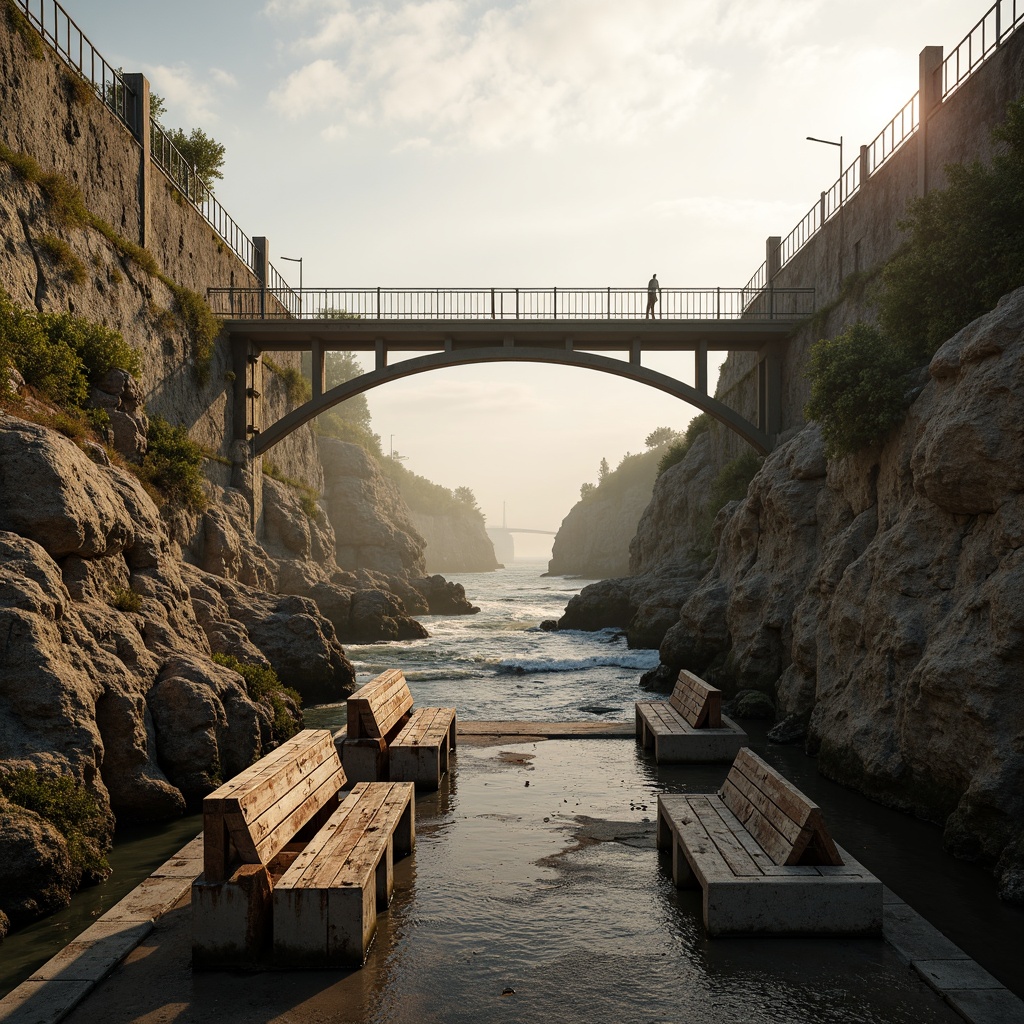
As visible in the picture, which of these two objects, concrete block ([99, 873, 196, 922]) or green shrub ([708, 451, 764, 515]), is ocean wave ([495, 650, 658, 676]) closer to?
green shrub ([708, 451, 764, 515])

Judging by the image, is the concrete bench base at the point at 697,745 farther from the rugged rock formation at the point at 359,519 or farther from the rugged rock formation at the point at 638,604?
the rugged rock formation at the point at 359,519

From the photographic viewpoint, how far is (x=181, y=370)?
22.2 m

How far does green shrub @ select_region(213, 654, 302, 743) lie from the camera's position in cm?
1095

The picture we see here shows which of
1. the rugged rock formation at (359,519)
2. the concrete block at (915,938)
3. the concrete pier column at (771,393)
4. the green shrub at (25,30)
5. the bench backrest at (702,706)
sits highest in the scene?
the green shrub at (25,30)

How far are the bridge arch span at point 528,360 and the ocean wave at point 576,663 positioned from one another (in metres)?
8.01

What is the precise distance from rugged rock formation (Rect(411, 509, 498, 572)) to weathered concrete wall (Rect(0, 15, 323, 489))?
8848 centimetres

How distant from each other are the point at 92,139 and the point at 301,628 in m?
11.1

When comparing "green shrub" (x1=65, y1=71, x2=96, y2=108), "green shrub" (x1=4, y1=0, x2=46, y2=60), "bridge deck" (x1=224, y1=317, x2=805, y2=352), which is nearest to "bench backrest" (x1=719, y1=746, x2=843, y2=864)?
"green shrub" (x1=4, y1=0, x2=46, y2=60)

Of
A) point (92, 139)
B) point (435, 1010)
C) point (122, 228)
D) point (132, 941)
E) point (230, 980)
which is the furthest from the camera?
point (122, 228)

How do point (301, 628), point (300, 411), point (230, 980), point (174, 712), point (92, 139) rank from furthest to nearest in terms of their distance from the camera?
point (300, 411)
point (92, 139)
point (301, 628)
point (174, 712)
point (230, 980)

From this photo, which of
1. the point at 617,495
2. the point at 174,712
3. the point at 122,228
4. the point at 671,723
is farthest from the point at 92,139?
the point at 617,495

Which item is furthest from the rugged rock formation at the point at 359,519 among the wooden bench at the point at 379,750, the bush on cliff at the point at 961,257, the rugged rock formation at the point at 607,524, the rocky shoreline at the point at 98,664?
the rugged rock formation at the point at 607,524

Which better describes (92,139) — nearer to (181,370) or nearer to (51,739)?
(181,370)

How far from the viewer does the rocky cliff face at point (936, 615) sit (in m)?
7.04
